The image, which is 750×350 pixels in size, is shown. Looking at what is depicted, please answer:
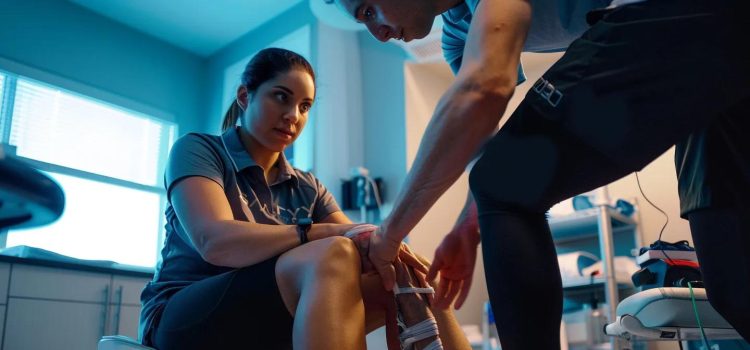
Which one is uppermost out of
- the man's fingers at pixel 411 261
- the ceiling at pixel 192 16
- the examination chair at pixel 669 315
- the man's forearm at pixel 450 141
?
the ceiling at pixel 192 16

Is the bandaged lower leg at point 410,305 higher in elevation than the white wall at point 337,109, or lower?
lower

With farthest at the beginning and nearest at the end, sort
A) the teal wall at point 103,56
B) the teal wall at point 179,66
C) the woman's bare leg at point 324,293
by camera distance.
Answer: the teal wall at point 103,56, the teal wall at point 179,66, the woman's bare leg at point 324,293

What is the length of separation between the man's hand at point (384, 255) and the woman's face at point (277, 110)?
19.0 inches

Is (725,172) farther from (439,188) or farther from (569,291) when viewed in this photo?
(569,291)

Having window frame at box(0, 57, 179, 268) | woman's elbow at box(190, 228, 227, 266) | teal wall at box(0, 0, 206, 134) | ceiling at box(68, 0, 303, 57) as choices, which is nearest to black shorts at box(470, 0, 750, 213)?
woman's elbow at box(190, 228, 227, 266)

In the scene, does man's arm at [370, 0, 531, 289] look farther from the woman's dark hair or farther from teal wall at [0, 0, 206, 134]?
teal wall at [0, 0, 206, 134]

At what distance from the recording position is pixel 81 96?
3.91m

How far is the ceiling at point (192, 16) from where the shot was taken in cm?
405

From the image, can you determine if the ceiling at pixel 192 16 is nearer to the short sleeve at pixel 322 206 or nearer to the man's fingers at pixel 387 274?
the short sleeve at pixel 322 206

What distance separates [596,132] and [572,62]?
9 cm

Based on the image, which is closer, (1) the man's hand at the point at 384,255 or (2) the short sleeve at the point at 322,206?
(1) the man's hand at the point at 384,255

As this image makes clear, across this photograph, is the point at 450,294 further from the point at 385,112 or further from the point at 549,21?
the point at 385,112


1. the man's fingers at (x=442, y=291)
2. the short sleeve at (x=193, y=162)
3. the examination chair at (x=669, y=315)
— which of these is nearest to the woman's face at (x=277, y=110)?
the short sleeve at (x=193, y=162)

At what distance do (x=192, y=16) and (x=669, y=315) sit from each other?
3550 mm
